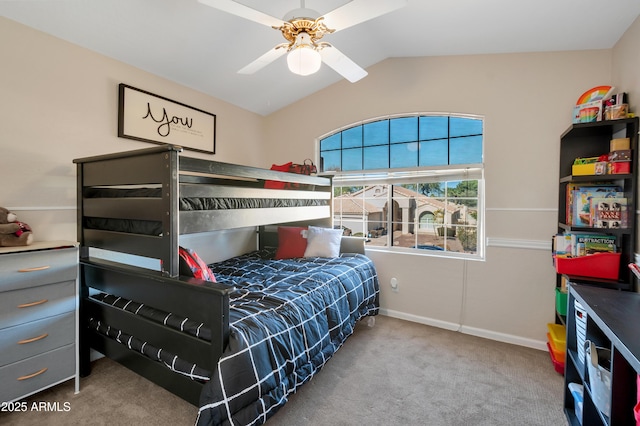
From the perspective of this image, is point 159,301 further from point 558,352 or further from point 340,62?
point 558,352

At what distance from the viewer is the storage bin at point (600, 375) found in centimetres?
115

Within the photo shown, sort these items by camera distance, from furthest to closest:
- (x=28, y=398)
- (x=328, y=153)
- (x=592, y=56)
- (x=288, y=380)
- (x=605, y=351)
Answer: (x=328, y=153) < (x=592, y=56) < (x=28, y=398) < (x=288, y=380) < (x=605, y=351)

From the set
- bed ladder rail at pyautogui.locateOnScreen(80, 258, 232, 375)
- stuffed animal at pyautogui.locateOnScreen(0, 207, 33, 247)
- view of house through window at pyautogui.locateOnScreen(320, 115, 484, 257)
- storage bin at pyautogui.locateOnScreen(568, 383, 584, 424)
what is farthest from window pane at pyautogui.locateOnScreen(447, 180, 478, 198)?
stuffed animal at pyautogui.locateOnScreen(0, 207, 33, 247)

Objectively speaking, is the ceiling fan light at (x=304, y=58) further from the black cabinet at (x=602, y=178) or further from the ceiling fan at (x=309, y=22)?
the black cabinet at (x=602, y=178)

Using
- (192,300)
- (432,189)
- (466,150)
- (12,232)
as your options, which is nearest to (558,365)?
(432,189)

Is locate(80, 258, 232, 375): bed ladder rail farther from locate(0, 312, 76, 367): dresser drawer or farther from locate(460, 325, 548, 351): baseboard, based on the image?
locate(460, 325, 548, 351): baseboard

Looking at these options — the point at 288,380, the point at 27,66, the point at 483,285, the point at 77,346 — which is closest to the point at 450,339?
the point at 483,285

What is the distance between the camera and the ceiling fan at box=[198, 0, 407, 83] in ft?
4.40

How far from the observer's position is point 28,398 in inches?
68.3

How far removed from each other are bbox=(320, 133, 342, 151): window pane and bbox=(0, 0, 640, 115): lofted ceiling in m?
0.88

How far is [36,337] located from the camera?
1.65m

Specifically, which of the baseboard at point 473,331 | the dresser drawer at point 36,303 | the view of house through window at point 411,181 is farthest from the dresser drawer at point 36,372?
the view of house through window at point 411,181

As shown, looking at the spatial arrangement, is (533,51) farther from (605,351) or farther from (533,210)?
(605,351)

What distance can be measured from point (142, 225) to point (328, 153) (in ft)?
7.53
